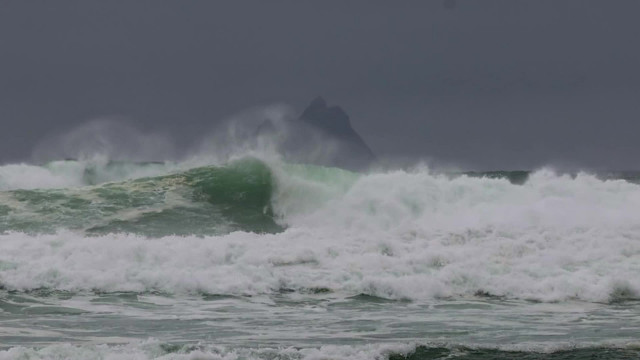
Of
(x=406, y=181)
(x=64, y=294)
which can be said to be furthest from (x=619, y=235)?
(x=64, y=294)

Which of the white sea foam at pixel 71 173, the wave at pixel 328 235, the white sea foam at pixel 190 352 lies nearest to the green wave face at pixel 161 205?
the wave at pixel 328 235

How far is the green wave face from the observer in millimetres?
19453

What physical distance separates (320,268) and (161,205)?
28.6ft

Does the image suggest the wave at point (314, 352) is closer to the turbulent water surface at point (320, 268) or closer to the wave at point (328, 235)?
the turbulent water surface at point (320, 268)

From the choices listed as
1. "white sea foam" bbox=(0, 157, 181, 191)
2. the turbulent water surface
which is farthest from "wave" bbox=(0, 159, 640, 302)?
"white sea foam" bbox=(0, 157, 181, 191)

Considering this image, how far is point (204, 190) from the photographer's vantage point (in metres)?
23.4

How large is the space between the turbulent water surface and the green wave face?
0.25ft

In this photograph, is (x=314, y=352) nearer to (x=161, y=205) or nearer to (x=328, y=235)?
(x=328, y=235)

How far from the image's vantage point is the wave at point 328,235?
13.2 m

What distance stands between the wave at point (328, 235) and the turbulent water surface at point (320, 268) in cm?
5

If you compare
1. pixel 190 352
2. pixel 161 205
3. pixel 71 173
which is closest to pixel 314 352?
pixel 190 352

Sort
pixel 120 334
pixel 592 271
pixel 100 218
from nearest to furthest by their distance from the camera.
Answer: pixel 120 334 → pixel 592 271 → pixel 100 218

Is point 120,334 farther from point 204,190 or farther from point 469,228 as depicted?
point 204,190

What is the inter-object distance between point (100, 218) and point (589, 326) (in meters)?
13.4
